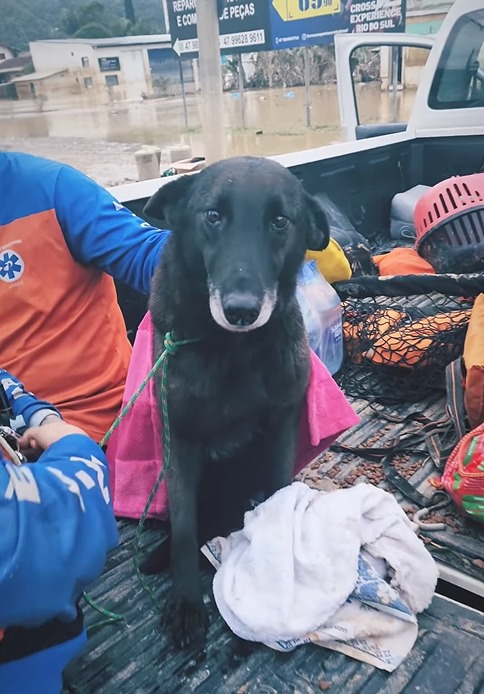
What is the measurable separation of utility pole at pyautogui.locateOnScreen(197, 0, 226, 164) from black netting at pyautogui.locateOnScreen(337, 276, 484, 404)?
3168 millimetres

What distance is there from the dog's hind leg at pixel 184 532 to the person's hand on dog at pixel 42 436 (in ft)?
1.62

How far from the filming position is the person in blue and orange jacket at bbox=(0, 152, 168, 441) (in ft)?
6.23

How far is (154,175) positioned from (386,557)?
468 centimetres

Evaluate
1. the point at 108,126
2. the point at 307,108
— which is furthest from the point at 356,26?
the point at 108,126

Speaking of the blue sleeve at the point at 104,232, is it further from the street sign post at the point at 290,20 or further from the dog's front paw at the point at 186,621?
the street sign post at the point at 290,20

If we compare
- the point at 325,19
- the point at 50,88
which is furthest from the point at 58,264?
the point at 325,19

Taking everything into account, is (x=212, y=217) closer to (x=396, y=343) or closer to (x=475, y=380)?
(x=475, y=380)

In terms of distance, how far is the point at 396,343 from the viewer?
2746 millimetres

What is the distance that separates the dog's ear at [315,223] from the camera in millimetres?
1636

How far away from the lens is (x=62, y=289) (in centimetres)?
196

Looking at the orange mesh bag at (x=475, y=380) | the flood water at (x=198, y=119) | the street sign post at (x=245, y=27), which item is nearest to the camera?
the orange mesh bag at (x=475, y=380)

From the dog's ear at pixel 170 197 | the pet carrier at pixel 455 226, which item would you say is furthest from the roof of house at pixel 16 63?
the dog's ear at pixel 170 197

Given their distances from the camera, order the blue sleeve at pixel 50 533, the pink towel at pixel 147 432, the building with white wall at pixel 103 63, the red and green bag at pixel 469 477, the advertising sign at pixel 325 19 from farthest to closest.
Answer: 1. the advertising sign at pixel 325 19
2. the building with white wall at pixel 103 63
3. the pink towel at pixel 147 432
4. the red and green bag at pixel 469 477
5. the blue sleeve at pixel 50 533

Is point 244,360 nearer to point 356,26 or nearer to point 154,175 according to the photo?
point 154,175
